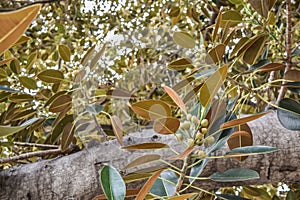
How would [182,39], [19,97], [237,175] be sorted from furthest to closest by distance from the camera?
[19,97] < [182,39] < [237,175]

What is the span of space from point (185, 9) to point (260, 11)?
3.24 feet

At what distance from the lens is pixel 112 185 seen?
528 millimetres

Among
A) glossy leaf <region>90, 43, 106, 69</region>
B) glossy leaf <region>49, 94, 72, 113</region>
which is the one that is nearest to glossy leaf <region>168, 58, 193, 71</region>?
glossy leaf <region>90, 43, 106, 69</region>

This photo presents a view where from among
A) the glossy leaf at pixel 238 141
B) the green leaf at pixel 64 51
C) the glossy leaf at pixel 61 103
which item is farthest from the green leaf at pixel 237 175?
the green leaf at pixel 64 51

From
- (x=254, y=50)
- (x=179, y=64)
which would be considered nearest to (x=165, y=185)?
(x=179, y=64)

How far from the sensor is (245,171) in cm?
64

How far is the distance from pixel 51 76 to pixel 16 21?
25.2 inches

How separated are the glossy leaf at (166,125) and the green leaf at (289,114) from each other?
0.28 meters

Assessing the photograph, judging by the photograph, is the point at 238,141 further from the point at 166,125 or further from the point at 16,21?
the point at 16,21

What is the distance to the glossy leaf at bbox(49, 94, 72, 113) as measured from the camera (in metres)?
0.85

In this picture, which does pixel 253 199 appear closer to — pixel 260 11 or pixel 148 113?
pixel 260 11

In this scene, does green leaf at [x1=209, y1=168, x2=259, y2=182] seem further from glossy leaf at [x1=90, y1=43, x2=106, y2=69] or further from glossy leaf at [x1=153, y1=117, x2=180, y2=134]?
glossy leaf at [x1=90, y1=43, x2=106, y2=69]

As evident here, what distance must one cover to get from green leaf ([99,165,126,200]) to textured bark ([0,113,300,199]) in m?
0.27

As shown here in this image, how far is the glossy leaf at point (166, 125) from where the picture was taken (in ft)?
1.84
